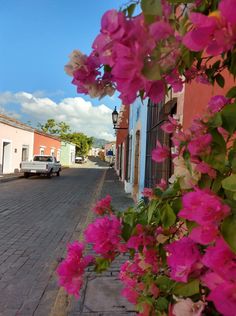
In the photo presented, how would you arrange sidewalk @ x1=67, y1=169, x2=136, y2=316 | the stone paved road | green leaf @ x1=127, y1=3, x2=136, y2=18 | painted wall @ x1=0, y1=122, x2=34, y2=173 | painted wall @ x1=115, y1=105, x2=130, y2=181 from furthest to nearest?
1. painted wall @ x1=0, y1=122, x2=34, y2=173
2. painted wall @ x1=115, y1=105, x2=130, y2=181
3. the stone paved road
4. sidewalk @ x1=67, y1=169, x2=136, y2=316
5. green leaf @ x1=127, y1=3, x2=136, y2=18

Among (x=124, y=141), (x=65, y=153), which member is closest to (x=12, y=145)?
(x=124, y=141)

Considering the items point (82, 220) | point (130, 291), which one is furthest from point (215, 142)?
point (82, 220)

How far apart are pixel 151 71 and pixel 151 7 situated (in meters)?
0.16

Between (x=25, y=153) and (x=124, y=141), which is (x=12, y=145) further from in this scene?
(x=124, y=141)

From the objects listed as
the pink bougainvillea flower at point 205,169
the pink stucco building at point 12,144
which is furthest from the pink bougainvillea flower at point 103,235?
the pink stucco building at point 12,144

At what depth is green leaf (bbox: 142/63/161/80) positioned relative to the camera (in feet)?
2.49

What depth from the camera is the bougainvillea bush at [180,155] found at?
0.75m

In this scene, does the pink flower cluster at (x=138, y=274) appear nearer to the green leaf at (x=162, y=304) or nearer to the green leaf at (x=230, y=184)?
the green leaf at (x=162, y=304)

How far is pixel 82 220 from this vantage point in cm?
938

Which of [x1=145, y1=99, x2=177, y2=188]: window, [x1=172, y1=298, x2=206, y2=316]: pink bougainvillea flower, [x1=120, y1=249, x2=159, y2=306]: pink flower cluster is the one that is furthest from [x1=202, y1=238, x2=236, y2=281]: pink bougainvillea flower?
[x1=145, y1=99, x2=177, y2=188]: window

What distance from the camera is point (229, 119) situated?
2.71ft

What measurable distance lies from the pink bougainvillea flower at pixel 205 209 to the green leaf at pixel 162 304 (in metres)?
0.63

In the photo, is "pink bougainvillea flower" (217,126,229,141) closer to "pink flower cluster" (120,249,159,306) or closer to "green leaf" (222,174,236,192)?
"green leaf" (222,174,236,192)

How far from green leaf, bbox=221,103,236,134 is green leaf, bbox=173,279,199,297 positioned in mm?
448
